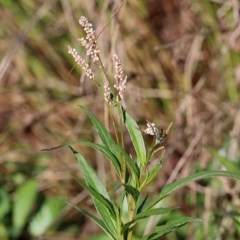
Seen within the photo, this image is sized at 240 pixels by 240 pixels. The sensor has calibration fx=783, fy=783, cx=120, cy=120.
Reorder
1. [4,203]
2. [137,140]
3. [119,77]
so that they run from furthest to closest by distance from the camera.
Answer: [4,203] < [137,140] < [119,77]

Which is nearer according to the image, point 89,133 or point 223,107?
point 223,107

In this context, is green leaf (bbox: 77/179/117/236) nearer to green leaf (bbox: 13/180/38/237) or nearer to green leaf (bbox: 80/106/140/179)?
green leaf (bbox: 80/106/140/179)

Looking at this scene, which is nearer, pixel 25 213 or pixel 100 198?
pixel 100 198

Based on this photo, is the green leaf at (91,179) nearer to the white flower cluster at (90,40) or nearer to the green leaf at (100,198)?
the green leaf at (100,198)

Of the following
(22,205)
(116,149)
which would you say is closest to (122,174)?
(116,149)

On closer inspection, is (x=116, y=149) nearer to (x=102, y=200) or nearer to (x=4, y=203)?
(x=102, y=200)

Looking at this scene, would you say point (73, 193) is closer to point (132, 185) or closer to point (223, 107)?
point (223, 107)

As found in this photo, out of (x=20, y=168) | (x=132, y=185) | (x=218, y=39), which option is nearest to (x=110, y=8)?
(x=218, y=39)

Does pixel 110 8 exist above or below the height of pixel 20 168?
above
